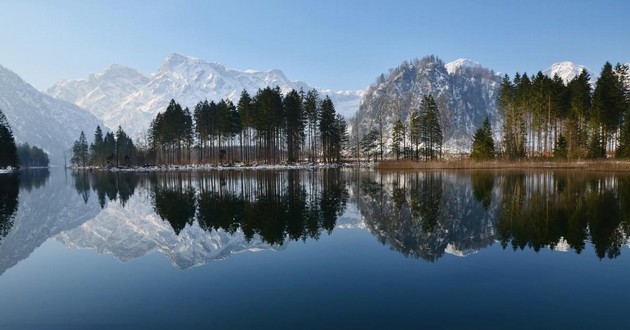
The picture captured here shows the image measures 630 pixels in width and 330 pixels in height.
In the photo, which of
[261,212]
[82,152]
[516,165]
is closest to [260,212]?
[261,212]

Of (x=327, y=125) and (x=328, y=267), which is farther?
(x=327, y=125)

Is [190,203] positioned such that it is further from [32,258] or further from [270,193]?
[32,258]

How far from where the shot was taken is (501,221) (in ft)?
57.0

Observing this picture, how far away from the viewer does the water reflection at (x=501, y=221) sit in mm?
13562

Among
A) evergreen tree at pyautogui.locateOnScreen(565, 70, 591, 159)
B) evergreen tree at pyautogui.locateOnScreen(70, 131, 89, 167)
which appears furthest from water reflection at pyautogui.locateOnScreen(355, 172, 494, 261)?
evergreen tree at pyautogui.locateOnScreen(70, 131, 89, 167)

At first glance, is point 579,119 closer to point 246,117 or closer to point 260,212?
point 246,117

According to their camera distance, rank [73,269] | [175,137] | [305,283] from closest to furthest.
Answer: [305,283]
[73,269]
[175,137]

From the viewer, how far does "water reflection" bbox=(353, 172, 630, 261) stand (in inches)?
534

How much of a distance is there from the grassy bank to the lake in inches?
1449

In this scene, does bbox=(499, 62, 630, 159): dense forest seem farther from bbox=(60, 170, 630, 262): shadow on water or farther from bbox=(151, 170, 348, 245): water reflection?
bbox=(151, 170, 348, 245): water reflection

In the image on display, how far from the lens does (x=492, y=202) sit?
2338 cm

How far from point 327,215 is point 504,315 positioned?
13.8 meters

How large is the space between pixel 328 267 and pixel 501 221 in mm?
9778

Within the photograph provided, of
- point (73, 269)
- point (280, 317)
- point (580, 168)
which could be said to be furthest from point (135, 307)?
point (580, 168)
